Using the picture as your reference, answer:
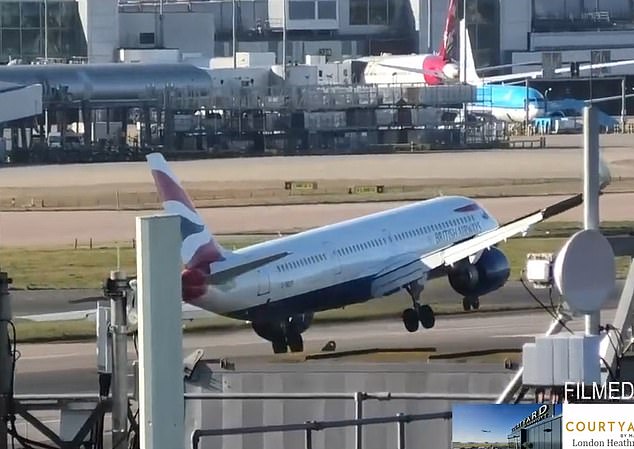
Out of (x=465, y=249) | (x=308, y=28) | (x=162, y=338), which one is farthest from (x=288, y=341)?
(x=308, y=28)

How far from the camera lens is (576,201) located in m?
23.7

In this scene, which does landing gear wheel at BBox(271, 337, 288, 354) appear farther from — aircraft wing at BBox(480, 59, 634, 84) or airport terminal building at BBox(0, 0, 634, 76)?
aircraft wing at BBox(480, 59, 634, 84)

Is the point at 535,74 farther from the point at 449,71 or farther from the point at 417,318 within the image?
the point at 417,318

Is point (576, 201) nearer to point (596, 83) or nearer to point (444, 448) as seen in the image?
point (444, 448)

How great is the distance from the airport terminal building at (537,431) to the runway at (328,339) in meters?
18.8

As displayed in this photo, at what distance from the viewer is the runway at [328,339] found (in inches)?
1205

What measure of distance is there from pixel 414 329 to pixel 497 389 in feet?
66.9

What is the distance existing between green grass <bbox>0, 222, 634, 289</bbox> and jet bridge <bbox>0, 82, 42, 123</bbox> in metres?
41.4

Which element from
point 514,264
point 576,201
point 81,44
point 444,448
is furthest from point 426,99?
point 444,448

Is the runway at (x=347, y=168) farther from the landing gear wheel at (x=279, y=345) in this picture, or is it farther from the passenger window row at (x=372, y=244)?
the landing gear wheel at (x=279, y=345)

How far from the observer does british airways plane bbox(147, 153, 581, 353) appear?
3453 centimetres

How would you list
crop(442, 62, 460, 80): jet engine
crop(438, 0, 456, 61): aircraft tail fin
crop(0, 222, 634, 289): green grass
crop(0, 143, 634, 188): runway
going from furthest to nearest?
crop(438, 0, 456, 61): aircraft tail fin < crop(442, 62, 460, 80): jet engine < crop(0, 143, 634, 188): runway < crop(0, 222, 634, 289): green grass

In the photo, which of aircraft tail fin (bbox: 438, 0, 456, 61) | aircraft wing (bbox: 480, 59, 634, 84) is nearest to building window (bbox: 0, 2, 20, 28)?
aircraft tail fin (bbox: 438, 0, 456, 61)

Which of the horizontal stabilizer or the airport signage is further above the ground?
the airport signage
